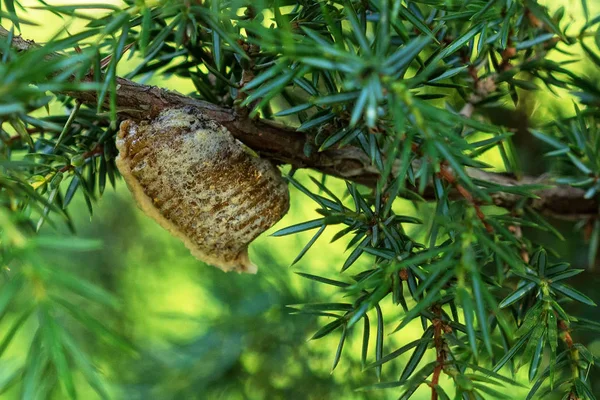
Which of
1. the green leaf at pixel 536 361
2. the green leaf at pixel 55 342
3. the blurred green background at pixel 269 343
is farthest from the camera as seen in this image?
the blurred green background at pixel 269 343

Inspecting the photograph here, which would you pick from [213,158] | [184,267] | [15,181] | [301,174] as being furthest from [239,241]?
[184,267]

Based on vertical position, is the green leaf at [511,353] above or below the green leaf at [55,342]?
below

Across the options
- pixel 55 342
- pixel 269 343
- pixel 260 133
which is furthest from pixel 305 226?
pixel 269 343

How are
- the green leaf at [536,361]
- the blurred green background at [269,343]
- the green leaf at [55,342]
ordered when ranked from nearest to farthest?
the green leaf at [55,342]
the green leaf at [536,361]
the blurred green background at [269,343]

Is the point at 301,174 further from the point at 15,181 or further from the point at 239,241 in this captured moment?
the point at 15,181

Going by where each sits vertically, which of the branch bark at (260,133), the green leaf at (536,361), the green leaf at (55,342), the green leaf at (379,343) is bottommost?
the green leaf at (536,361)

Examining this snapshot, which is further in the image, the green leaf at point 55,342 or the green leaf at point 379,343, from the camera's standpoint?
the green leaf at point 379,343

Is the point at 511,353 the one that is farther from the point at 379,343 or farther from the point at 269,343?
the point at 269,343

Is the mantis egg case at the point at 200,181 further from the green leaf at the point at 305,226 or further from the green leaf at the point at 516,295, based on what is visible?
the green leaf at the point at 516,295

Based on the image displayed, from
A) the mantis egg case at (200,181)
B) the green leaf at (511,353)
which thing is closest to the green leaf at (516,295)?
the green leaf at (511,353)
